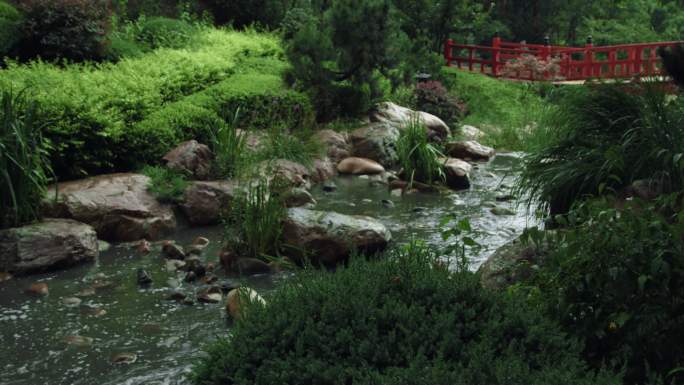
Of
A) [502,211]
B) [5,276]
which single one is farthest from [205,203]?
[502,211]

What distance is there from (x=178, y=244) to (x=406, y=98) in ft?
28.2

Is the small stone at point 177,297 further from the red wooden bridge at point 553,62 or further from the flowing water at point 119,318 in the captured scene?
the red wooden bridge at point 553,62

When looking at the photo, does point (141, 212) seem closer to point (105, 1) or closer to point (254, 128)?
point (254, 128)

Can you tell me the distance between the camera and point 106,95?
1059 cm

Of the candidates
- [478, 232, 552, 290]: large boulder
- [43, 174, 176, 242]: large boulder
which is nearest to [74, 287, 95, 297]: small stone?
[43, 174, 176, 242]: large boulder

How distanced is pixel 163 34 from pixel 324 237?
952 centimetres

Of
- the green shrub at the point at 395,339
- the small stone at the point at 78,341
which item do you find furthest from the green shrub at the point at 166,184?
the green shrub at the point at 395,339

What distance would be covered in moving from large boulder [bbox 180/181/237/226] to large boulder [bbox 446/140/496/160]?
507 centimetres

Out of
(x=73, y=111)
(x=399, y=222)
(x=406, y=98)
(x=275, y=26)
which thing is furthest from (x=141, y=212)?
(x=275, y=26)

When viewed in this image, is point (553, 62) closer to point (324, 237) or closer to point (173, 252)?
point (324, 237)

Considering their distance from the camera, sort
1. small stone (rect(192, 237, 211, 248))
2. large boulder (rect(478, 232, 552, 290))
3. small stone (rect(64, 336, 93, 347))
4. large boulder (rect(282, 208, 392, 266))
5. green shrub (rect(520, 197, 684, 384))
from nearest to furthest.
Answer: green shrub (rect(520, 197, 684, 384)) → large boulder (rect(478, 232, 552, 290)) → small stone (rect(64, 336, 93, 347)) → large boulder (rect(282, 208, 392, 266)) → small stone (rect(192, 237, 211, 248))

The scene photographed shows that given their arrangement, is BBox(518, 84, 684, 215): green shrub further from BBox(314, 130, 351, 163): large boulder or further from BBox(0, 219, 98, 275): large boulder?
BBox(314, 130, 351, 163): large boulder

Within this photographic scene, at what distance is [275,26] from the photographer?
21.0m

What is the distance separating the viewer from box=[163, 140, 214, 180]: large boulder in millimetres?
10141
